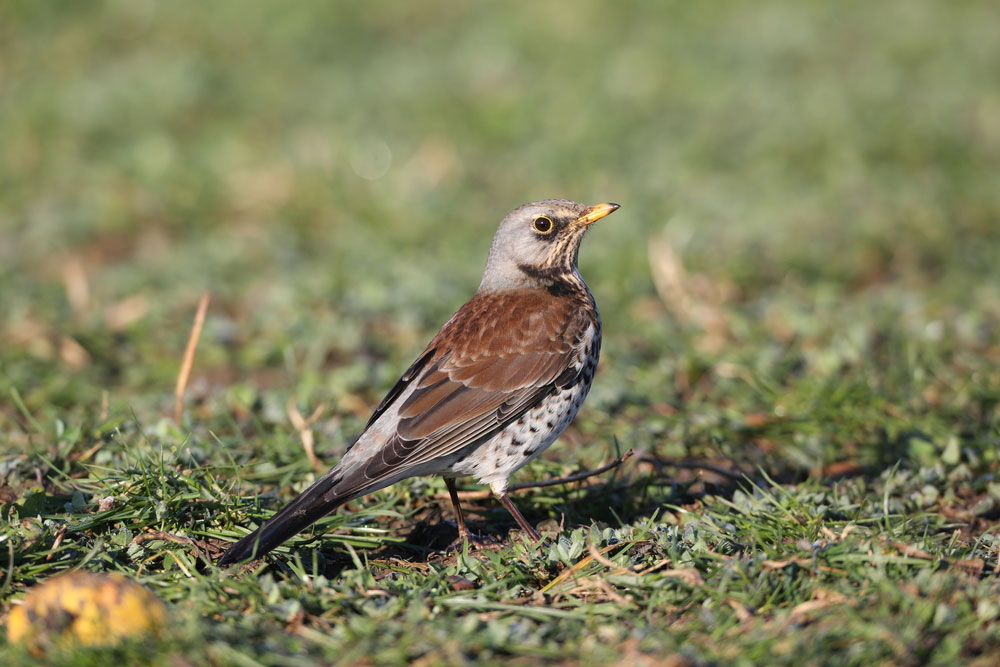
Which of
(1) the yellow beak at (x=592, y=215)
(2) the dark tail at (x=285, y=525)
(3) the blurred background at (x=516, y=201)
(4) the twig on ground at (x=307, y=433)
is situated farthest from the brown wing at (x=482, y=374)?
(3) the blurred background at (x=516, y=201)

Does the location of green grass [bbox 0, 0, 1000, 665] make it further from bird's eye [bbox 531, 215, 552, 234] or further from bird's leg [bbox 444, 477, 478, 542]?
bird's eye [bbox 531, 215, 552, 234]

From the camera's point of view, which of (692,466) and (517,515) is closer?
(517,515)

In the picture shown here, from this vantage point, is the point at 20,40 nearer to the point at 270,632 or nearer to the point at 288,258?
the point at 288,258

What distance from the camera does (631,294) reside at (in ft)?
26.5

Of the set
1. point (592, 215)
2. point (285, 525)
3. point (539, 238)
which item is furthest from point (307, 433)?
point (592, 215)

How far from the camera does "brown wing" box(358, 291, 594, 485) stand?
444cm

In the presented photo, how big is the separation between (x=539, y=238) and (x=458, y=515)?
1.50m

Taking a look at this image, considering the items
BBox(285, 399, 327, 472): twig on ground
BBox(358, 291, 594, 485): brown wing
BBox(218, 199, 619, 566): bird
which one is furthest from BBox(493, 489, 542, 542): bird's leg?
BBox(285, 399, 327, 472): twig on ground

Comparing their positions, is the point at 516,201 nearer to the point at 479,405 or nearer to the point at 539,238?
the point at 539,238

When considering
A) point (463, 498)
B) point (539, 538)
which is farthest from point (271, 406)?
point (539, 538)

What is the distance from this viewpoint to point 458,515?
469 cm

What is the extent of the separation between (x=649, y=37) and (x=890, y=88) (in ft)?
11.0

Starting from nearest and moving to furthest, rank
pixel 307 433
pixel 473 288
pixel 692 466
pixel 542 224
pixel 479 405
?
pixel 479 405, pixel 692 466, pixel 307 433, pixel 542 224, pixel 473 288

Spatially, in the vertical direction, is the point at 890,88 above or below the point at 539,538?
above
